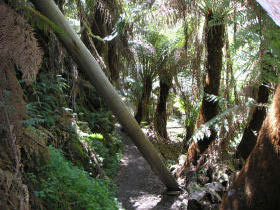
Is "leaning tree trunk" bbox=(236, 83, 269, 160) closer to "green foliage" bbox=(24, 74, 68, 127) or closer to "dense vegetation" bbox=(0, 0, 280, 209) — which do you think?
"dense vegetation" bbox=(0, 0, 280, 209)

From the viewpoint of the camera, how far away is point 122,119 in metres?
4.13

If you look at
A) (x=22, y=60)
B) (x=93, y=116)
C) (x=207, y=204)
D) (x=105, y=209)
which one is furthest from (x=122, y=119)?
(x=93, y=116)

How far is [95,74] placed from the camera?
3611 millimetres

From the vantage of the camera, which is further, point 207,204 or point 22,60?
point 207,204

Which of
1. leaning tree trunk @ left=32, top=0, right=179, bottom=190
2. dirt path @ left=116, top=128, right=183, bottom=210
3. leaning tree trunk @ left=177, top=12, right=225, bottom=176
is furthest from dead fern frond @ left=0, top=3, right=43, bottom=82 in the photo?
leaning tree trunk @ left=177, top=12, right=225, bottom=176

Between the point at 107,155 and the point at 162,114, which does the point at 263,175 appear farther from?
the point at 162,114

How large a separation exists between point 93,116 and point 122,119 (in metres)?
3.71

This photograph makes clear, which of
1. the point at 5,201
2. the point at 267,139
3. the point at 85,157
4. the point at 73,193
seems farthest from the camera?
the point at 85,157

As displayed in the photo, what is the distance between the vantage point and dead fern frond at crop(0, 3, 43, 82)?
1709mm

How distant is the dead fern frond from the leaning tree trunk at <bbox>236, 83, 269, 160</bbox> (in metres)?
4.76

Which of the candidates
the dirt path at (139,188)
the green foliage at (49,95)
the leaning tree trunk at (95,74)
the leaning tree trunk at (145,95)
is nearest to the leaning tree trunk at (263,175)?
the leaning tree trunk at (95,74)

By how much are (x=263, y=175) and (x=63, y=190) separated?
6.96 ft

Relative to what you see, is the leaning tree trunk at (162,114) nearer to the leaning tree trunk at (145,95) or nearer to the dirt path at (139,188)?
the leaning tree trunk at (145,95)

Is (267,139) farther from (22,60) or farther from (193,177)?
(193,177)
